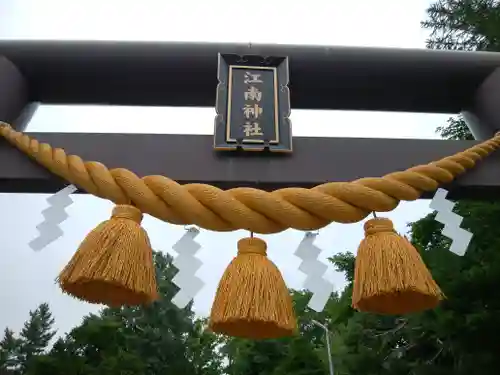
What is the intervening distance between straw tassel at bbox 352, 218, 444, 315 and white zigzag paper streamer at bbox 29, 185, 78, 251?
34.7 inches

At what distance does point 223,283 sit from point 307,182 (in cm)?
54

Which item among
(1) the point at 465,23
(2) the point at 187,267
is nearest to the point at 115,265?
(2) the point at 187,267

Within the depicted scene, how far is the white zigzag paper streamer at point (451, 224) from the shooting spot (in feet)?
4.76

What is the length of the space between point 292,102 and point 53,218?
112 cm

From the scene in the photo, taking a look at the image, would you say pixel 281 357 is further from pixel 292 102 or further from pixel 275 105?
pixel 275 105

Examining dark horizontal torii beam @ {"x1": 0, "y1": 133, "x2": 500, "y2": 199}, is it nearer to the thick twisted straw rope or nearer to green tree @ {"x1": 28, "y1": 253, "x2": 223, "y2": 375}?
the thick twisted straw rope

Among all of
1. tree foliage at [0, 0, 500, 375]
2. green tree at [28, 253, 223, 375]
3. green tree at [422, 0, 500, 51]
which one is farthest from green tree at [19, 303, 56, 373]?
green tree at [422, 0, 500, 51]

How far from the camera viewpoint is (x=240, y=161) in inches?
64.7

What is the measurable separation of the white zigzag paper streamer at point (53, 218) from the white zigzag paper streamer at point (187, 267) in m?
0.37

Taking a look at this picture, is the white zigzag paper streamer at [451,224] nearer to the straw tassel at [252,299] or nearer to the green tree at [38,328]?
the straw tassel at [252,299]

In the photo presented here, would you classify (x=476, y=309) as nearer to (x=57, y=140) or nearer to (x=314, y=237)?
(x=314, y=237)

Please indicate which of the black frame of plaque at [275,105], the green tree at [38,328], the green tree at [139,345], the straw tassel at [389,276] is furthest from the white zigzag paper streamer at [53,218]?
the green tree at [38,328]

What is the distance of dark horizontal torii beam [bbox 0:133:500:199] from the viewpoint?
1612 mm

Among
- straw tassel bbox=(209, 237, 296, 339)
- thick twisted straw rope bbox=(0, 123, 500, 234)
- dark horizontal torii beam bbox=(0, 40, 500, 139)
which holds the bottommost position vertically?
straw tassel bbox=(209, 237, 296, 339)
